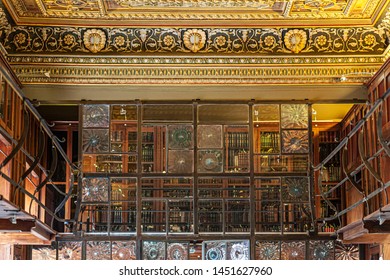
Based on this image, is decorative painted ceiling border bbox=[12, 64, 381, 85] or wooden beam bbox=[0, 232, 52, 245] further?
decorative painted ceiling border bbox=[12, 64, 381, 85]

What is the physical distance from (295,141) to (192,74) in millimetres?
1354

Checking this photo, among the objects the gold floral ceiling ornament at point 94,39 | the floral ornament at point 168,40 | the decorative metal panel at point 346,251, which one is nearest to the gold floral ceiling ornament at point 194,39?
the floral ornament at point 168,40

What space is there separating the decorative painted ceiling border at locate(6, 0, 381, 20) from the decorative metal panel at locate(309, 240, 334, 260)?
2.44 meters

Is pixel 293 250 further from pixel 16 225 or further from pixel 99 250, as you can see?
pixel 16 225

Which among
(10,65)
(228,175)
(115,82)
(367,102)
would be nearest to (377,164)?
(367,102)

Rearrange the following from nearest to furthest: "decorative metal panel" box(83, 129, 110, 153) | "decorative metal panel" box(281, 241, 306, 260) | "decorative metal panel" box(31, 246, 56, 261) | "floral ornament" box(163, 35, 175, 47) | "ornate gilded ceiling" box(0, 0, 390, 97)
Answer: "decorative metal panel" box(281, 241, 306, 260) → "decorative metal panel" box(31, 246, 56, 261) → "decorative metal panel" box(83, 129, 110, 153) → "ornate gilded ceiling" box(0, 0, 390, 97) → "floral ornament" box(163, 35, 175, 47)

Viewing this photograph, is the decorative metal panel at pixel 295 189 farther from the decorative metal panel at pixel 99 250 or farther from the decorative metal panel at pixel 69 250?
the decorative metal panel at pixel 69 250

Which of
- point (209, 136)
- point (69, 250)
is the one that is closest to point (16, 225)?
Result: point (69, 250)

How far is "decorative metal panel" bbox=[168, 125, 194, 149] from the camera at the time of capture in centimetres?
930

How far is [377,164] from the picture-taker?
9.26 m

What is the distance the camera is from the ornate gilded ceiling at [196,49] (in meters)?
9.44

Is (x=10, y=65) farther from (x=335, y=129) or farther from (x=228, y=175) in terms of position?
(x=335, y=129)

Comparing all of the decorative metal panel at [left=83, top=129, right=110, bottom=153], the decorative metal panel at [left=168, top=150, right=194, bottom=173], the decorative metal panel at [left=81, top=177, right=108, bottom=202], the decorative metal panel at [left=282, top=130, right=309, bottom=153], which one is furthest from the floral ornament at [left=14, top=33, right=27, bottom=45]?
the decorative metal panel at [left=282, top=130, right=309, bottom=153]

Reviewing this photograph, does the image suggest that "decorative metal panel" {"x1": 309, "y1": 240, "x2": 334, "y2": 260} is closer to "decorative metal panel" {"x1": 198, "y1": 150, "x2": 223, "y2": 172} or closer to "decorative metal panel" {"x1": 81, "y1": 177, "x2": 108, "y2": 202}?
"decorative metal panel" {"x1": 198, "y1": 150, "x2": 223, "y2": 172}
